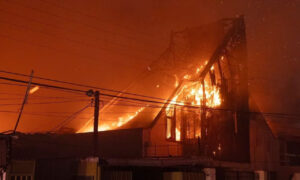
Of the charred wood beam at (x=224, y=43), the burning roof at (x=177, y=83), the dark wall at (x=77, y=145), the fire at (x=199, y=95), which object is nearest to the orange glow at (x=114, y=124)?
the burning roof at (x=177, y=83)

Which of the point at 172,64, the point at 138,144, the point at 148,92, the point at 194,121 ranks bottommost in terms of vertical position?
the point at 138,144

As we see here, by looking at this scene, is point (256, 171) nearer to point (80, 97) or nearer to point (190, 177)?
point (190, 177)

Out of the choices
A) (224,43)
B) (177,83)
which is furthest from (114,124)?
(224,43)

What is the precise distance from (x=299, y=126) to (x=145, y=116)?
1782 cm

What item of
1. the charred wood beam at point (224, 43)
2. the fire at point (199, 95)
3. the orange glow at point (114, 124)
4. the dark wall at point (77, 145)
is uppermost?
the charred wood beam at point (224, 43)

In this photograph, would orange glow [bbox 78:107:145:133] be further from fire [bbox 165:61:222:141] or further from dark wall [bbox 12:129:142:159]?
fire [bbox 165:61:222:141]

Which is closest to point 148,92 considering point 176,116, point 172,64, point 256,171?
point 172,64

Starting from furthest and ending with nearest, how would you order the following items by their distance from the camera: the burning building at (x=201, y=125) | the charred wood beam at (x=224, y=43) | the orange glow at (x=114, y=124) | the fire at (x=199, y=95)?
the orange glow at (x=114, y=124) < the charred wood beam at (x=224, y=43) < the fire at (x=199, y=95) < the burning building at (x=201, y=125)

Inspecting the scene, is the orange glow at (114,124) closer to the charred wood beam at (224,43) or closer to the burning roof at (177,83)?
the burning roof at (177,83)

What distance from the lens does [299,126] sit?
39.0m

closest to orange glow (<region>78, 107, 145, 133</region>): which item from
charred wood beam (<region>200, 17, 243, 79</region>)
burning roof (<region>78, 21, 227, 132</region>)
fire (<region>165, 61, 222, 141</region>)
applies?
burning roof (<region>78, 21, 227, 132</region>)

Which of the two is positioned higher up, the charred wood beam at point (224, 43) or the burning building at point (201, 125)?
the charred wood beam at point (224, 43)

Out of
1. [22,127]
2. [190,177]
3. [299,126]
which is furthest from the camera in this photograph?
[22,127]

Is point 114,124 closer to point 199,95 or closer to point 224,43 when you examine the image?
point 199,95
